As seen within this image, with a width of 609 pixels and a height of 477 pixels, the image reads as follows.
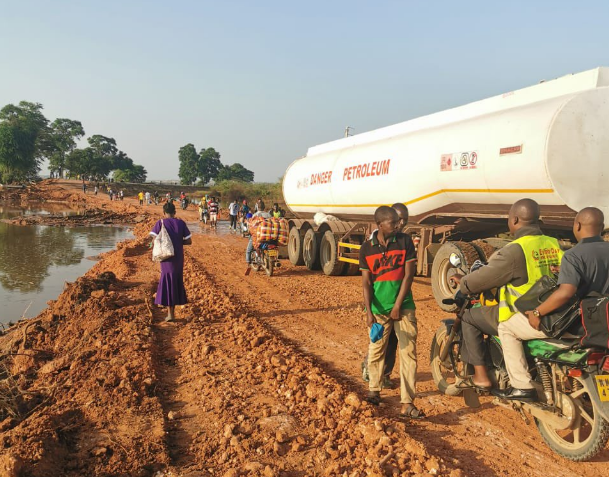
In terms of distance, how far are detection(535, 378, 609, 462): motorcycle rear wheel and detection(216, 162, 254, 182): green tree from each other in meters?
95.6

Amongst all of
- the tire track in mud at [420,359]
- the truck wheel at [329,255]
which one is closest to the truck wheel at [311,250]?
the truck wheel at [329,255]

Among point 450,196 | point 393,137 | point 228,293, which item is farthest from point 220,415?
point 393,137

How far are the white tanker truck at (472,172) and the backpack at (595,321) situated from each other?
366 centimetres

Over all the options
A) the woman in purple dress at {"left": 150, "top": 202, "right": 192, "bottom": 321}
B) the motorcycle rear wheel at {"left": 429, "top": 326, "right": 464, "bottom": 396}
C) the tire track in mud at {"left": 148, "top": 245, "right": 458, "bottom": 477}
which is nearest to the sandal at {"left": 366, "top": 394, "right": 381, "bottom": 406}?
the tire track in mud at {"left": 148, "top": 245, "right": 458, "bottom": 477}

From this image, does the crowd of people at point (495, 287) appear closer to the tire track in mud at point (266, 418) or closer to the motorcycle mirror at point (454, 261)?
the tire track in mud at point (266, 418)

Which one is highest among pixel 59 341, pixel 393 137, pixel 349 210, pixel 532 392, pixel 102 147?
pixel 102 147

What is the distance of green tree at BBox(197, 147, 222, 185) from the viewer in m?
98.6

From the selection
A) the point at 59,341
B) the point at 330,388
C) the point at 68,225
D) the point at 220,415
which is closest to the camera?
the point at 220,415

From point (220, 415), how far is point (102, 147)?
113 metres

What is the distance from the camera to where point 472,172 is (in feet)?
24.1

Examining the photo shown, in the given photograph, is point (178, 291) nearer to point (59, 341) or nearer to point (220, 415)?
point (59, 341)

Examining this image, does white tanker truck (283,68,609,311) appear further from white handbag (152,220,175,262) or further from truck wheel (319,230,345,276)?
white handbag (152,220,175,262)

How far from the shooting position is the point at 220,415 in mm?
3938

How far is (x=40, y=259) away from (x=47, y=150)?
78.6m
